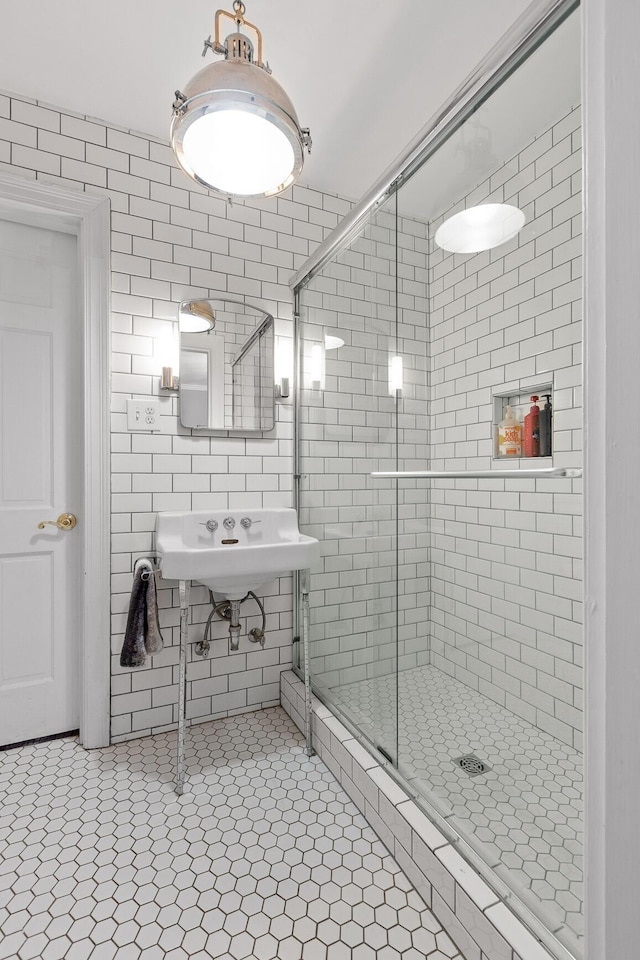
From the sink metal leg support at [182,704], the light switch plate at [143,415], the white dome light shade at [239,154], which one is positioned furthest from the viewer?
the light switch plate at [143,415]

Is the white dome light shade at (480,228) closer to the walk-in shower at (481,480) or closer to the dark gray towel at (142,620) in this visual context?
the walk-in shower at (481,480)

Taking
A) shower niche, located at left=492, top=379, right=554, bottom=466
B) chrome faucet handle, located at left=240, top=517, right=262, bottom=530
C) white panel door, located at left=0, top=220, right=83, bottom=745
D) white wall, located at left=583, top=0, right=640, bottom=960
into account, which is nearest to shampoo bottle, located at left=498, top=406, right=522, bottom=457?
shower niche, located at left=492, top=379, right=554, bottom=466

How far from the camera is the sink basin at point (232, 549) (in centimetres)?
166

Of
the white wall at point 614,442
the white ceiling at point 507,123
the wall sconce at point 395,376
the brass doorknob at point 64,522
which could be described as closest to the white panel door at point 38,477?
the brass doorknob at point 64,522

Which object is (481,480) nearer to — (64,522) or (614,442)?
(614,442)

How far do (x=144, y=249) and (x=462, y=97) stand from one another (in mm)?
1390

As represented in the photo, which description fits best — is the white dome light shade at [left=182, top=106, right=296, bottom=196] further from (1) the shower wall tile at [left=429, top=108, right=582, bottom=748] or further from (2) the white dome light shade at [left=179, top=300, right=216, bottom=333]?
(2) the white dome light shade at [left=179, top=300, right=216, bottom=333]

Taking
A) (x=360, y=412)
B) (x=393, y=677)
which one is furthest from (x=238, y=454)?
(x=393, y=677)

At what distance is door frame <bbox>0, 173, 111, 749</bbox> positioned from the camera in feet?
6.24

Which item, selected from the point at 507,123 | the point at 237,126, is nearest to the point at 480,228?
the point at 507,123

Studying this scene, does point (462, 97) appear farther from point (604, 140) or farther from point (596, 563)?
point (596, 563)

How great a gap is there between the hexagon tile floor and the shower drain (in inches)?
13.9

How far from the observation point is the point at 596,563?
53 centimetres

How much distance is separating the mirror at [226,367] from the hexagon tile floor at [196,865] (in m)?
1.39
